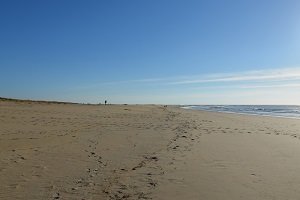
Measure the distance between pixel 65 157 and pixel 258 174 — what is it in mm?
5047

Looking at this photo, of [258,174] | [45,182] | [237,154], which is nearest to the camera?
[45,182]

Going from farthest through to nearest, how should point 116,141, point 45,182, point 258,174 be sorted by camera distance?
point 116,141
point 258,174
point 45,182

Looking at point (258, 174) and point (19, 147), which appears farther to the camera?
point (19, 147)

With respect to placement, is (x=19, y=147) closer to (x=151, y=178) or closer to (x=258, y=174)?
(x=151, y=178)

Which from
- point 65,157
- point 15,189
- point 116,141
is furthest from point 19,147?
point 15,189

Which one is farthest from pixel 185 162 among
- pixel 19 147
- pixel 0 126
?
pixel 0 126

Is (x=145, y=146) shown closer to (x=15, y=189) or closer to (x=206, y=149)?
(x=206, y=149)

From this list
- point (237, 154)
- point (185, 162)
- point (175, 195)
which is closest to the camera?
point (175, 195)

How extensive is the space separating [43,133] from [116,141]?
3.42m

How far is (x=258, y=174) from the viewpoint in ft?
26.9

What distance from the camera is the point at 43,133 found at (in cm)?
1475

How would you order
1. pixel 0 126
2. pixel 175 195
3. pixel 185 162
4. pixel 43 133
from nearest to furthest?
pixel 175 195, pixel 185 162, pixel 43 133, pixel 0 126

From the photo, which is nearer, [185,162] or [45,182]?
[45,182]

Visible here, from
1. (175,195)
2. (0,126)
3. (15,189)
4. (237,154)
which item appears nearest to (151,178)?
(175,195)
